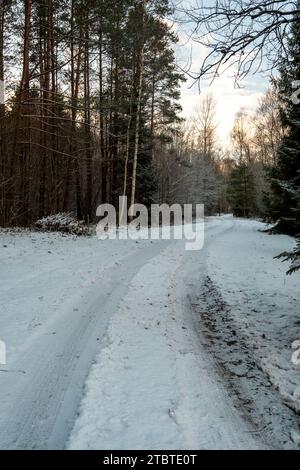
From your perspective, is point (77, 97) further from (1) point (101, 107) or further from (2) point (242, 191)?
(2) point (242, 191)

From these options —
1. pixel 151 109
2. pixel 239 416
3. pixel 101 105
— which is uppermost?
pixel 151 109

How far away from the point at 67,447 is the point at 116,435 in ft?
1.32

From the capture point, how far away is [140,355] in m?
5.02

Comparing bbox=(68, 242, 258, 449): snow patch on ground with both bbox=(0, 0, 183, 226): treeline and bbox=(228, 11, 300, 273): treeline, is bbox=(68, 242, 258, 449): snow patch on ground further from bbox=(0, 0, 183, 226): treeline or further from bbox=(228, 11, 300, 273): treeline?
bbox=(0, 0, 183, 226): treeline

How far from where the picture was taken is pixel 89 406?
146 inches

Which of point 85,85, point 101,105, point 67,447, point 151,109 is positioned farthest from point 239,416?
point 151,109

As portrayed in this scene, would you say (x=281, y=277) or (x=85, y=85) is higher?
(x=85, y=85)

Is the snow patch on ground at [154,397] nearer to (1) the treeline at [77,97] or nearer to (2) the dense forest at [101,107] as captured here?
(2) the dense forest at [101,107]

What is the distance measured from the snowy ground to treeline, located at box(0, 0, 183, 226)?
708cm

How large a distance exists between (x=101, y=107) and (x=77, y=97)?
2494mm

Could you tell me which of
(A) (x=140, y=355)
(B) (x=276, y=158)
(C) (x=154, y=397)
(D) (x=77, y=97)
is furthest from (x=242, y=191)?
(C) (x=154, y=397)

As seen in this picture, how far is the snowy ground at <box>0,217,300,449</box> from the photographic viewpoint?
342 cm

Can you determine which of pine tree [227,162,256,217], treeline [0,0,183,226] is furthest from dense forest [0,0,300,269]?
pine tree [227,162,256,217]
